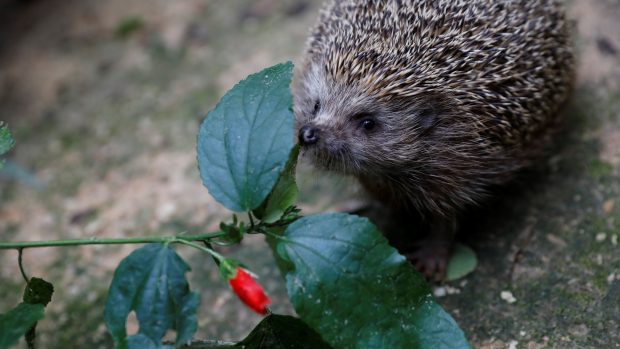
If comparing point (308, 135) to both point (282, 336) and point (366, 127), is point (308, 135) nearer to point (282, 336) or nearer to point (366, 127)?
point (366, 127)

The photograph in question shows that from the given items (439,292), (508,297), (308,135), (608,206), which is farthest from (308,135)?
(608,206)

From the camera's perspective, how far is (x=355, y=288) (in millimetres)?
2404

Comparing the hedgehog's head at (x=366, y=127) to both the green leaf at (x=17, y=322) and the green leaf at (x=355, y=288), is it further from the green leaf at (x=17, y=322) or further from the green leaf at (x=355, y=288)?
the green leaf at (x=17, y=322)

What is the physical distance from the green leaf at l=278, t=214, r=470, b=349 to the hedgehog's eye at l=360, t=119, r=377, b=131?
0.95 metres

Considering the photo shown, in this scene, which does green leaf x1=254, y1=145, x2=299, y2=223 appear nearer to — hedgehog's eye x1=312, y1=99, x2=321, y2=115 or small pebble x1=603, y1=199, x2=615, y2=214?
hedgehog's eye x1=312, y1=99, x2=321, y2=115

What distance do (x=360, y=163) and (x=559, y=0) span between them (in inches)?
67.2

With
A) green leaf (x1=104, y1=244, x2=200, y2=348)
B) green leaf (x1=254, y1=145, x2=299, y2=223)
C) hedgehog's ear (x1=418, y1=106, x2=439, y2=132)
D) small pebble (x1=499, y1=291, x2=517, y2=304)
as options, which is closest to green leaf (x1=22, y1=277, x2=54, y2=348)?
green leaf (x1=104, y1=244, x2=200, y2=348)

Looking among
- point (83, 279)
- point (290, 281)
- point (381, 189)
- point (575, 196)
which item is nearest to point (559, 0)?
point (575, 196)

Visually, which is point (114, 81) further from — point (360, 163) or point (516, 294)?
point (516, 294)

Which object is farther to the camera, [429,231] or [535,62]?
[429,231]

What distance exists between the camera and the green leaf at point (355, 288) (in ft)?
7.77

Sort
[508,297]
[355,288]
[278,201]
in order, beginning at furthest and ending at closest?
1. [508,297]
2. [278,201]
3. [355,288]

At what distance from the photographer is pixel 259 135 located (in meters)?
2.46

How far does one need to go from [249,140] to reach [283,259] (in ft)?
1.51
